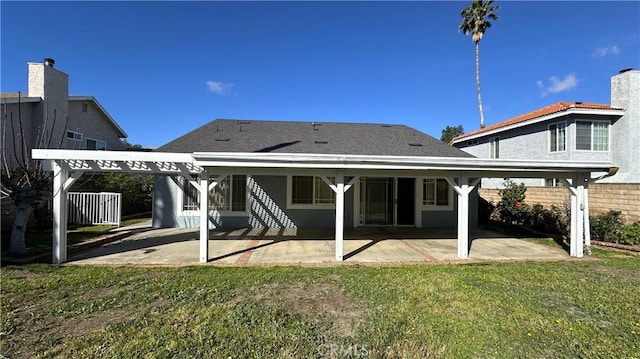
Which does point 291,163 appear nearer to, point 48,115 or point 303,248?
point 303,248

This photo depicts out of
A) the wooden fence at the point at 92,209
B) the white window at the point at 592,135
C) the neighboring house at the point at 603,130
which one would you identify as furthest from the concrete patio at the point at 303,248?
the white window at the point at 592,135

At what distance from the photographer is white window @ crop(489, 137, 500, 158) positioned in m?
18.9

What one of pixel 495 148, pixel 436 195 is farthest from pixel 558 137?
pixel 436 195

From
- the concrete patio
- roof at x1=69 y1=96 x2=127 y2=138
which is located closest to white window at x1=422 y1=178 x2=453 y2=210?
the concrete patio

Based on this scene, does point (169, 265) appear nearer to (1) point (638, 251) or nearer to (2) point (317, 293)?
(2) point (317, 293)

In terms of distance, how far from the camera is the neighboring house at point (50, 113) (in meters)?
11.7

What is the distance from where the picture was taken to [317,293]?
16.5 ft

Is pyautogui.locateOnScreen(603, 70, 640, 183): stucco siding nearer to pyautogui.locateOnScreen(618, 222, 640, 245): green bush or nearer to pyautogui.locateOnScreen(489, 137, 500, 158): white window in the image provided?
pyautogui.locateOnScreen(489, 137, 500, 158): white window

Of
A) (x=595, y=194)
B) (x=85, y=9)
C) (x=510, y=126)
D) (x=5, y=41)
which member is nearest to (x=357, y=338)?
(x=595, y=194)

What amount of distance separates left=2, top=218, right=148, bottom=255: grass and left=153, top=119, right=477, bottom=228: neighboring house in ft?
6.36

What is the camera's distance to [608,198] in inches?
392

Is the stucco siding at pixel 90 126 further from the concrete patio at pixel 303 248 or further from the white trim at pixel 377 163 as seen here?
the white trim at pixel 377 163

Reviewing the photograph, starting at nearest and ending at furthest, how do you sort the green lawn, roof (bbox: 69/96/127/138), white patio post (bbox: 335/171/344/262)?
1. the green lawn
2. white patio post (bbox: 335/171/344/262)
3. roof (bbox: 69/96/127/138)

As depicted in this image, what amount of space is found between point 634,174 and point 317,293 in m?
17.8
